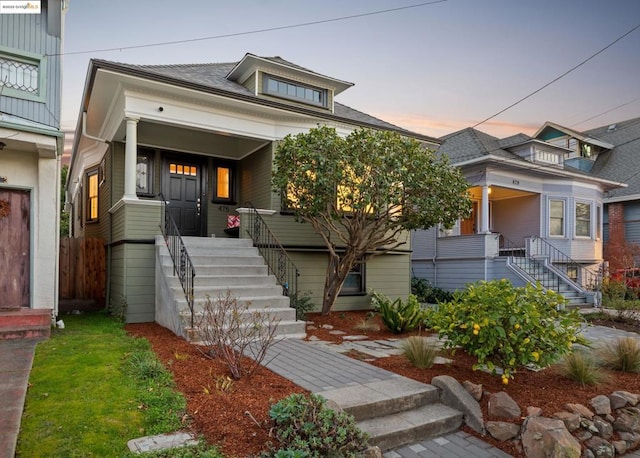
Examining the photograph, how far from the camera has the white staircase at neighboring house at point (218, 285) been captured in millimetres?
6578

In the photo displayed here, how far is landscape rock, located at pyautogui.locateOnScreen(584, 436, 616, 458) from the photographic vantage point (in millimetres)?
3824

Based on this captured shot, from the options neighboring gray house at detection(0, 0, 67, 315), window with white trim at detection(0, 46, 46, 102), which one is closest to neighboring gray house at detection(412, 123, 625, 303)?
neighboring gray house at detection(0, 0, 67, 315)

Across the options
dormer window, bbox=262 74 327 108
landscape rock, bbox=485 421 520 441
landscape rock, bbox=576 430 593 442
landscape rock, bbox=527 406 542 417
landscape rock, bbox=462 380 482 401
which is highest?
dormer window, bbox=262 74 327 108

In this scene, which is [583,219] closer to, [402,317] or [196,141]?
[402,317]

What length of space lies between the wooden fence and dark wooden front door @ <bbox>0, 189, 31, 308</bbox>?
2.52m

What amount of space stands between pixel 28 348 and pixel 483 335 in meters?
5.53

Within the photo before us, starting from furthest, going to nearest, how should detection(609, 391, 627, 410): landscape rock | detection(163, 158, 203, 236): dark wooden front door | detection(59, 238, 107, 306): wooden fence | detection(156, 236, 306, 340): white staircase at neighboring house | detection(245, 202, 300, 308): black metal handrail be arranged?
detection(163, 158, 203, 236): dark wooden front door, detection(59, 238, 107, 306): wooden fence, detection(245, 202, 300, 308): black metal handrail, detection(156, 236, 306, 340): white staircase at neighboring house, detection(609, 391, 627, 410): landscape rock

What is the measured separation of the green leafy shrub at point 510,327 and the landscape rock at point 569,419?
1.61 ft

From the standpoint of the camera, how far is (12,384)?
12.0 feet

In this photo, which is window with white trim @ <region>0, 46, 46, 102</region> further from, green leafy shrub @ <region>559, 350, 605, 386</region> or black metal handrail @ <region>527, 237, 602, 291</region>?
black metal handrail @ <region>527, 237, 602, 291</region>

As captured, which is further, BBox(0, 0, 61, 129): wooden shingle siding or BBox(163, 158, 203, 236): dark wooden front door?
BBox(163, 158, 203, 236): dark wooden front door

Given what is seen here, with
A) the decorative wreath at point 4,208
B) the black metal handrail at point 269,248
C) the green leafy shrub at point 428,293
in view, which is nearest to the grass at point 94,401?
the decorative wreath at point 4,208

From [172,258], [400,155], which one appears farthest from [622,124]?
[172,258]

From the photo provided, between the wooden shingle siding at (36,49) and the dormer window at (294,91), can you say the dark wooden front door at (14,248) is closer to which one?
the wooden shingle siding at (36,49)
